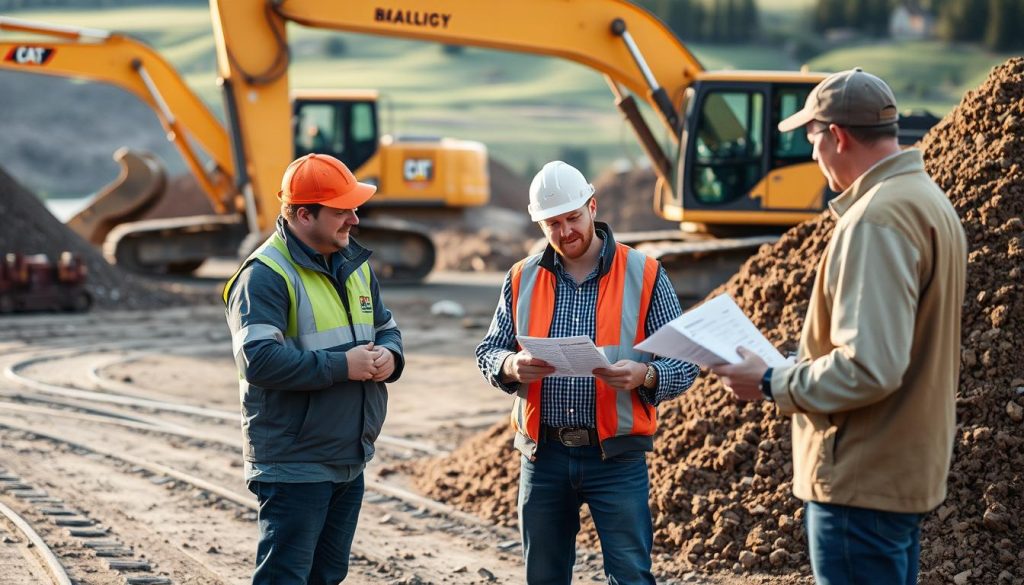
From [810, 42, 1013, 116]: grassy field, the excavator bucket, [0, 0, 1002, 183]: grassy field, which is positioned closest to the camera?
the excavator bucket

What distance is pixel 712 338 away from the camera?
370cm

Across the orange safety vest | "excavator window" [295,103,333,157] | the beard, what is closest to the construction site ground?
the orange safety vest

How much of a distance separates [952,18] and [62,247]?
185 feet

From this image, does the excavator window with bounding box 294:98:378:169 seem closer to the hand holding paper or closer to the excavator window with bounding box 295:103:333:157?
the excavator window with bounding box 295:103:333:157

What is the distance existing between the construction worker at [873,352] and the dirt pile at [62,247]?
16047mm

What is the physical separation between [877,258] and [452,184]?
805 inches

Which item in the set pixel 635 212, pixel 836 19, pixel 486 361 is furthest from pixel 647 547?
pixel 836 19

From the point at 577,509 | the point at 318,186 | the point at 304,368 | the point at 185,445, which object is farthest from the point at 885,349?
the point at 185,445

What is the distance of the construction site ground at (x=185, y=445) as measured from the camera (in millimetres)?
6812

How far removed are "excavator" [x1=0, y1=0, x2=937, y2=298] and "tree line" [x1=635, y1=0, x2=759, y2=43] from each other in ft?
183

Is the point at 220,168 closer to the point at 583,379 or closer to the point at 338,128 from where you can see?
the point at 338,128

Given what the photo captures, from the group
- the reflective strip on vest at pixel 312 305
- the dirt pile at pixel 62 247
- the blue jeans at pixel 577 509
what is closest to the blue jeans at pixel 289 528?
the reflective strip on vest at pixel 312 305

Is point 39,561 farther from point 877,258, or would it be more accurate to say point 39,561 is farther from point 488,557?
point 877,258

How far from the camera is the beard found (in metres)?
4.49
